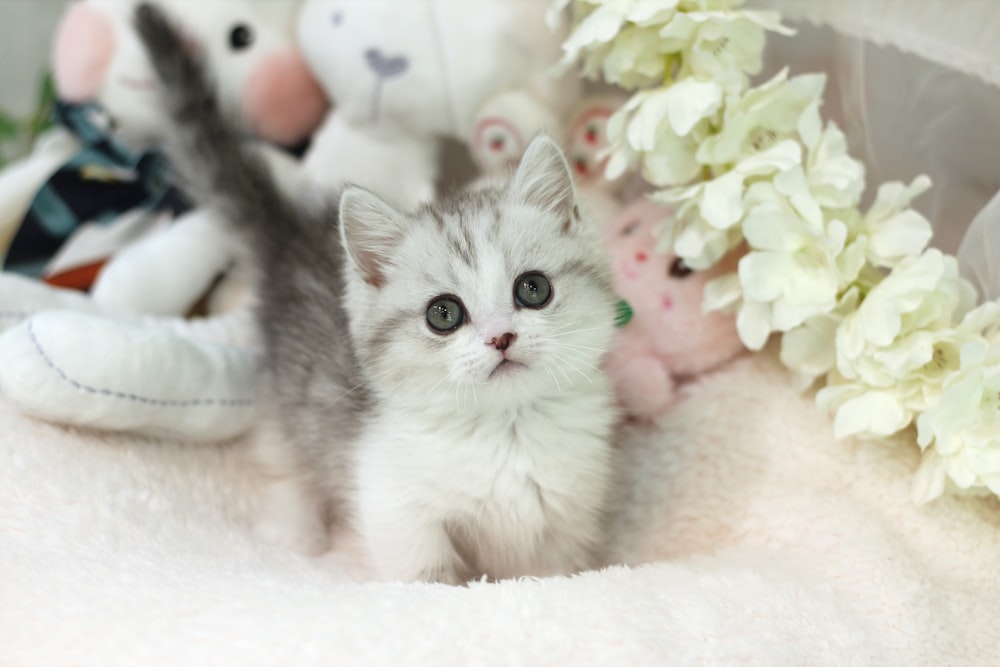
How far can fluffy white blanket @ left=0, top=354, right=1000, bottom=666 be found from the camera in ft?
3.00

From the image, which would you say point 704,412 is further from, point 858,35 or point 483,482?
point 858,35

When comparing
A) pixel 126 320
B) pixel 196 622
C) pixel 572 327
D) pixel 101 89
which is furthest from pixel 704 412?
pixel 101 89

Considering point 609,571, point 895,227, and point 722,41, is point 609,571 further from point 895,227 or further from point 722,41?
point 722,41

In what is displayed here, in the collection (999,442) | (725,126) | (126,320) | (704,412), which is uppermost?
(725,126)

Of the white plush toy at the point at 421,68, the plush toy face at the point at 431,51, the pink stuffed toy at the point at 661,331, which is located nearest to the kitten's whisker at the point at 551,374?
the pink stuffed toy at the point at 661,331

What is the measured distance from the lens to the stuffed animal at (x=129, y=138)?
1789mm

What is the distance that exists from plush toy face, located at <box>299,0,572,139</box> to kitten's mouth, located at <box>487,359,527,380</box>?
803 mm

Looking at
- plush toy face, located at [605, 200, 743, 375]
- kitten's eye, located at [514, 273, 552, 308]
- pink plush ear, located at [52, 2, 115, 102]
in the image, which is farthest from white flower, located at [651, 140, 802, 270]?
pink plush ear, located at [52, 2, 115, 102]

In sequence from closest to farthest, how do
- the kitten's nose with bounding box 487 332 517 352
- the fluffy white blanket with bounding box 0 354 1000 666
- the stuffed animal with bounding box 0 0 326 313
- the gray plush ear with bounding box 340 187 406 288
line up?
the fluffy white blanket with bounding box 0 354 1000 666 < the kitten's nose with bounding box 487 332 517 352 < the gray plush ear with bounding box 340 187 406 288 < the stuffed animal with bounding box 0 0 326 313

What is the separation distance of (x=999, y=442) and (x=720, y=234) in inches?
19.2

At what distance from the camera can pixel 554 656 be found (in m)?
0.91

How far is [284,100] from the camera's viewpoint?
1887mm

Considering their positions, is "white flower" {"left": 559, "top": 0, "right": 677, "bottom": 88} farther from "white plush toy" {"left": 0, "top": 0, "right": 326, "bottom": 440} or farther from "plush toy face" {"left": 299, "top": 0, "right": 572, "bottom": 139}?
"white plush toy" {"left": 0, "top": 0, "right": 326, "bottom": 440}

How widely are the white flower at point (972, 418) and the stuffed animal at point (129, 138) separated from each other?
1410 mm
